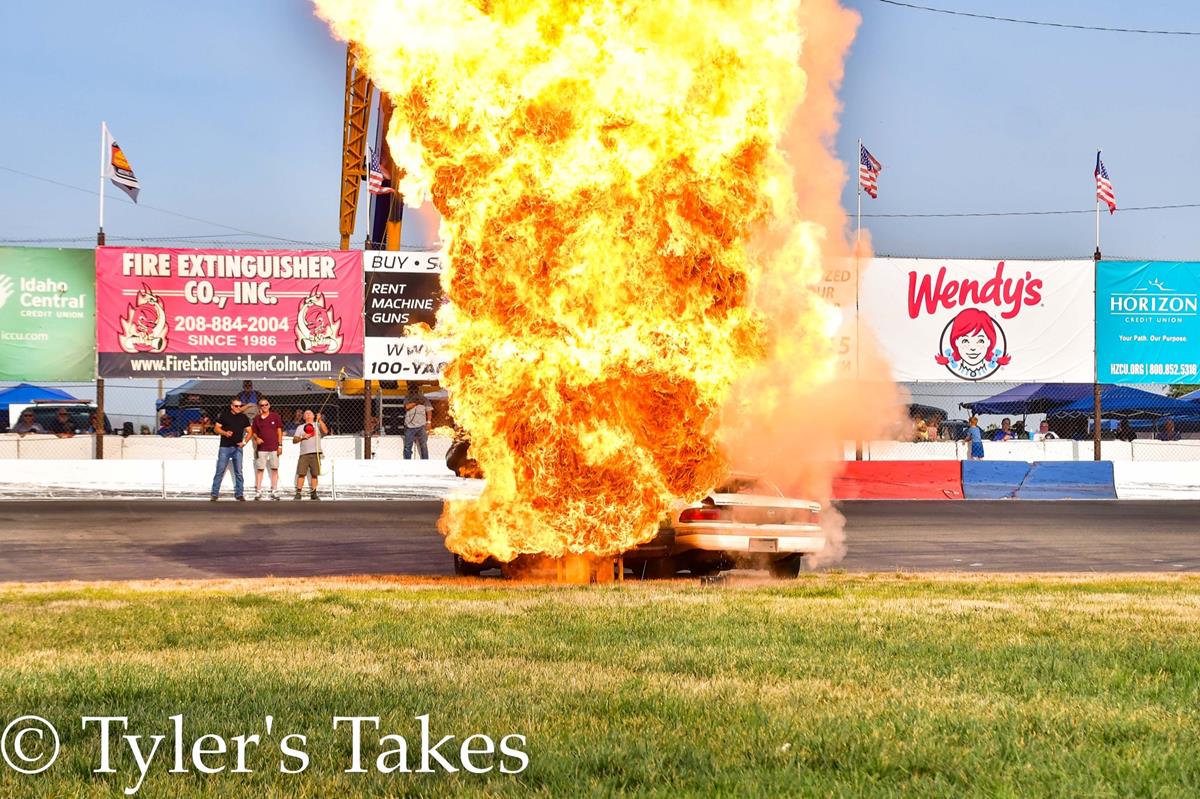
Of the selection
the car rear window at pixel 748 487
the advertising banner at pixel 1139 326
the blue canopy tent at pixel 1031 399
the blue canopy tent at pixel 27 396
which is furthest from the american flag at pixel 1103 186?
the blue canopy tent at pixel 27 396

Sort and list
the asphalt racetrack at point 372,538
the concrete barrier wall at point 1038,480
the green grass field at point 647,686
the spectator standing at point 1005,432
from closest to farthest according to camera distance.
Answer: the green grass field at point 647,686 < the asphalt racetrack at point 372,538 < the concrete barrier wall at point 1038,480 < the spectator standing at point 1005,432

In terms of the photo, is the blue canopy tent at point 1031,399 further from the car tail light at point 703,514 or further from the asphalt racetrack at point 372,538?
the car tail light at point 703,514

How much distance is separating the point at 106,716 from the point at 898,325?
27383 millimetres

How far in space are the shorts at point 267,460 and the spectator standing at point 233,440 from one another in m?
0.81

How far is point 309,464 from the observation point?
2475cm

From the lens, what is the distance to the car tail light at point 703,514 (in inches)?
457

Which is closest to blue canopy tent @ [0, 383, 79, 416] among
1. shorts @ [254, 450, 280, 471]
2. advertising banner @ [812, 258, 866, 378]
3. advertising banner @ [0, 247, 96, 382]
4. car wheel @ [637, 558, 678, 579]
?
advertising banner @ [0, 247, 96, 382]

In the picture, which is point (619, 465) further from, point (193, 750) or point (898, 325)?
point (898, 325)

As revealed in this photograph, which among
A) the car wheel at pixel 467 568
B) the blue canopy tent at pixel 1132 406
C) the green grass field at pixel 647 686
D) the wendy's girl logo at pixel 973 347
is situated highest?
the wendy's girl logo at pixel 973 347

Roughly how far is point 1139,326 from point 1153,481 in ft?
16.4

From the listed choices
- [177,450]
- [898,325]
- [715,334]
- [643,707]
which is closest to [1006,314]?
[898,325]

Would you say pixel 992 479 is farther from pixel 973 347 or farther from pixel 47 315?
pixel 47 315

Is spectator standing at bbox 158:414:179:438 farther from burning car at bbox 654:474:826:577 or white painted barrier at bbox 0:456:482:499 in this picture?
burning car at bbox 654:474:826:577

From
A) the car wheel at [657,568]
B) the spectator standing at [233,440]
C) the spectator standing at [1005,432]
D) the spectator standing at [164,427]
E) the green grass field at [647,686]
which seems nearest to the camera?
the green grass field at [647,686]
